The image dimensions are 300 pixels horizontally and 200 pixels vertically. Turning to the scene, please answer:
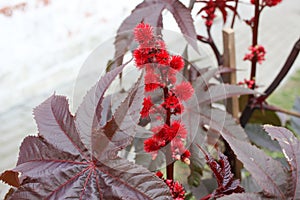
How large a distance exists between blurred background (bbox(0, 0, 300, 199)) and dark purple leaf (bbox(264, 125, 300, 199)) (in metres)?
1.90

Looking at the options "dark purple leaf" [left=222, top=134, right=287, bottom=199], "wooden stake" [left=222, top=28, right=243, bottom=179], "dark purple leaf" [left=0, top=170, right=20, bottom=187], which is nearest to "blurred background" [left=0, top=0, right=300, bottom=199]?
"wooden stake" [left=222, top=28, right=243, bottom=179]

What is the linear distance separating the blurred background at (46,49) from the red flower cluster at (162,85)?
6.04 feet

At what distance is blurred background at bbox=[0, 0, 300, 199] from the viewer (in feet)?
8.10

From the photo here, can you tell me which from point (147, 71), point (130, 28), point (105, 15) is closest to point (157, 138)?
point (147, 71)

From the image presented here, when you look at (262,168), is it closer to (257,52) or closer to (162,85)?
(162,85)

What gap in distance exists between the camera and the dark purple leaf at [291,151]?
0.40 meters

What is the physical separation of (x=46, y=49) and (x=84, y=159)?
2.37 meters

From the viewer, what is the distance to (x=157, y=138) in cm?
44

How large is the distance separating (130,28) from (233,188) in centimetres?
29

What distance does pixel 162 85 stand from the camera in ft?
1.41

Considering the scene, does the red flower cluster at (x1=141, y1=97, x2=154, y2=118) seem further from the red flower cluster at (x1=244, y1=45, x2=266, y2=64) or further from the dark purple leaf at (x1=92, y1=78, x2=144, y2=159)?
the red flower cluster at (x1=244, y1=45, x2=266, y2=64)

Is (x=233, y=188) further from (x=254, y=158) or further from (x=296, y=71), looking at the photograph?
(x=296, y=71)

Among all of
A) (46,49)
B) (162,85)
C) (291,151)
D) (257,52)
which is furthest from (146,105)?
(46,49)

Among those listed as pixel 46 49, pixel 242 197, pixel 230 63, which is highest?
pixel 46 49
